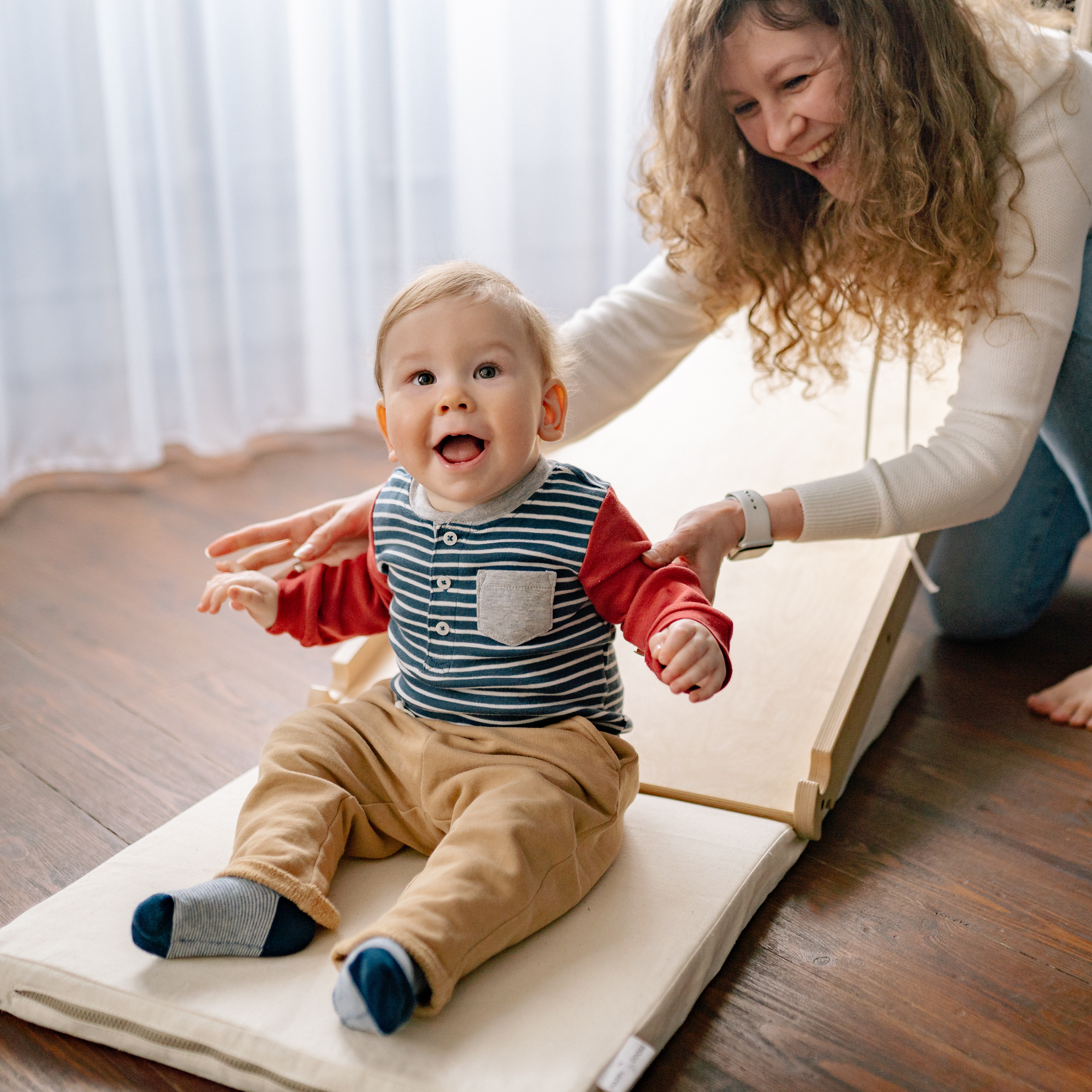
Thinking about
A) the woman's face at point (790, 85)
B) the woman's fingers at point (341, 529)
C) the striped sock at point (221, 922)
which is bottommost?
the striped sock at point (221, 922)

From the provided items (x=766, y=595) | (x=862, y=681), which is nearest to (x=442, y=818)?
(x=862, y=681)

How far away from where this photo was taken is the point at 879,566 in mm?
1271

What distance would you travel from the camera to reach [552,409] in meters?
0.87

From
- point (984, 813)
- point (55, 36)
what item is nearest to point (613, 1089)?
point (984, 813)

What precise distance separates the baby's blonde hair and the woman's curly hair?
319 millimetres

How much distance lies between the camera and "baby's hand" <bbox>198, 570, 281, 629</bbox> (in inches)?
34.8

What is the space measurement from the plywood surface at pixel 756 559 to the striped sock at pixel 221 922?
0.36m

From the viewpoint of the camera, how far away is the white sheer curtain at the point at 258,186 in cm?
174

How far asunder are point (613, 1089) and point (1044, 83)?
0.90 m

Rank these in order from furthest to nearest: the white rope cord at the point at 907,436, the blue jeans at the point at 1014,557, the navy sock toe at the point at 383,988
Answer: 1. the blue jeans at the point at 1014,557
2. the white rope cord at the point at 907,436
3. the navy sock toe at the point at 383,988

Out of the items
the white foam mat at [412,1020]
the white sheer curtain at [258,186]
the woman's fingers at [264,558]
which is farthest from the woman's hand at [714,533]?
the white sheer curtain at [258,186]

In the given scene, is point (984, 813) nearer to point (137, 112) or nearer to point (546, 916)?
point (546, 916)

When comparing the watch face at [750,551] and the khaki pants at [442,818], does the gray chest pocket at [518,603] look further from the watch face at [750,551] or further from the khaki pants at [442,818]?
the watch face at [750,551]

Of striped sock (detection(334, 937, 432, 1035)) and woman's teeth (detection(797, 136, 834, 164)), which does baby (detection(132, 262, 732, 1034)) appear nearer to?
striped sock (detection(334, 937, 432, 1035))
